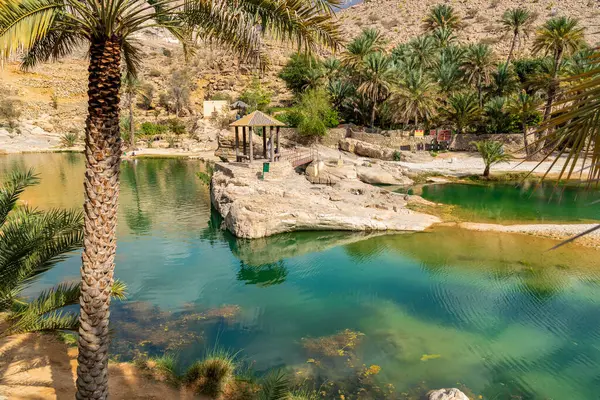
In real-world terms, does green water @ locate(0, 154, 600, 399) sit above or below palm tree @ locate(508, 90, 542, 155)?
below

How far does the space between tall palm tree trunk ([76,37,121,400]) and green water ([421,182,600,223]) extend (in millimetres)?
15776

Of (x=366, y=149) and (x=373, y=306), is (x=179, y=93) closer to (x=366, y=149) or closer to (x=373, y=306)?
(x=366, y=149)

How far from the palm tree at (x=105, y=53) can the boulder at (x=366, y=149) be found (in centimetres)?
2982

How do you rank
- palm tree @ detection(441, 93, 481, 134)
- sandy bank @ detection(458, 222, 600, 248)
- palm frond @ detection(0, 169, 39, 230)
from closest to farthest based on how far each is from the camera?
palm frond @ detection(0, 169, 39, 230), sandy bank @ detection(458, 222, 600, 248), palm tree @ detection(441, 93, 481, 134)

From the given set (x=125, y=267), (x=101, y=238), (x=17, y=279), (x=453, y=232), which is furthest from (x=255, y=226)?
(x=101, y=238)

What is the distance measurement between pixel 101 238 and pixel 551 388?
756 centimetres

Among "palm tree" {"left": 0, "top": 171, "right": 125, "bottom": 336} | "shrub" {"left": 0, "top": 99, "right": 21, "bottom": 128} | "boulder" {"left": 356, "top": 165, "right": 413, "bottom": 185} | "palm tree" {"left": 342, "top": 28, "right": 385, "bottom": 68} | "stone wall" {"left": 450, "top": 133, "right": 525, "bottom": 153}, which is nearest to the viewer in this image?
"palm tree" {"left": 0, "top": 171, "right": 125, "bottom": 336}

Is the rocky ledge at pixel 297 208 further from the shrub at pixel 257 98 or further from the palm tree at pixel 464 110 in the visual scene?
the shrub at pixel 257 98

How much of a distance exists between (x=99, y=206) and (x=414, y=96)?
33030mm

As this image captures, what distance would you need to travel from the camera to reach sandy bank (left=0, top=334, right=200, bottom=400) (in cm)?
545

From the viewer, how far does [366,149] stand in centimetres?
3516

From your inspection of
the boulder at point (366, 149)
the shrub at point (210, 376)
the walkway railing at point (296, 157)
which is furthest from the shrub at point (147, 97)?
the shrub at point (210, 376)

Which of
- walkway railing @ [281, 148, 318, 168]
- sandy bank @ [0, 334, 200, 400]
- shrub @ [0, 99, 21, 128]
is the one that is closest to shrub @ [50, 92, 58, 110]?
shrub @ [0, 99, 21, 128]

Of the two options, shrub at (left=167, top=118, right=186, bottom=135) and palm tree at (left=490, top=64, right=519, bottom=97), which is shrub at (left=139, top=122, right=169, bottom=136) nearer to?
shrub at (left=167, top=118, right=186, bottom=135)
